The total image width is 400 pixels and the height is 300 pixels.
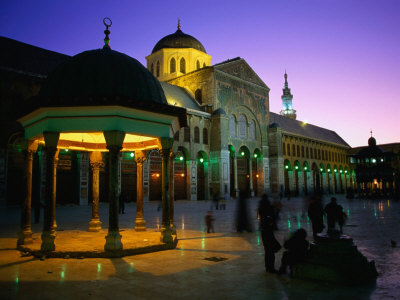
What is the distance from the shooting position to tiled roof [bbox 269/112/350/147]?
166 ft

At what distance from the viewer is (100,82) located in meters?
8.04

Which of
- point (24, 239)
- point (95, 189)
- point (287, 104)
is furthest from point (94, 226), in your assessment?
point (287, 104)

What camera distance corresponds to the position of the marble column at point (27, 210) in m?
8.47

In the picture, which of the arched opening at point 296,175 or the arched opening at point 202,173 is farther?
the arched opening at point 296,175

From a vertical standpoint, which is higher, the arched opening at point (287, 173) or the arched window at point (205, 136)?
the arched window at point (205, 136)

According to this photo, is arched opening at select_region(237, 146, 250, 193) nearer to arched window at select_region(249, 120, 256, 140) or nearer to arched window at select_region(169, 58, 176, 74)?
arched window at select_region(249, 120, 256, 140)

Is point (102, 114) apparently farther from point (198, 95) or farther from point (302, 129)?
point (302, 129)

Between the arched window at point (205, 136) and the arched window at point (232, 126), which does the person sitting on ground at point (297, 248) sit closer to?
the arched window at point (205, 136)

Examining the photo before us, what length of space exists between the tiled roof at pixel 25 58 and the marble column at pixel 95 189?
50.8 ft

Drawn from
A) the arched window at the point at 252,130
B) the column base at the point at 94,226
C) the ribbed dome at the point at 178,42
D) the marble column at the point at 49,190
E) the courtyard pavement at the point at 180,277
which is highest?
the ribbed dome at the point at 178,42

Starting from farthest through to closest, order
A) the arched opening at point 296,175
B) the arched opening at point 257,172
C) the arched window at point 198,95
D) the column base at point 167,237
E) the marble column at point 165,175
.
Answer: the arched opening at point 296,175
the arched opening at point 257,172
the arched window at point 198,95
the marble column at point 165,175
the column base at point 167,237

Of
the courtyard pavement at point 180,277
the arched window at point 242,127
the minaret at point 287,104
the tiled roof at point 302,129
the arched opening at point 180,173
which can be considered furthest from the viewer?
the minaret at point 287,104

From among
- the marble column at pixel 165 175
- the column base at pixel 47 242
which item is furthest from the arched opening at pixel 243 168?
the column base at pixel 47 242

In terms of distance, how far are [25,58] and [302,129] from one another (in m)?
44.1
